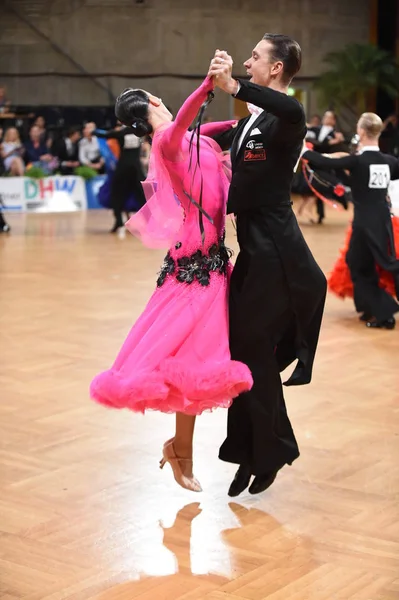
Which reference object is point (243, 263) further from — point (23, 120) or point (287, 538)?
point (23, 120)

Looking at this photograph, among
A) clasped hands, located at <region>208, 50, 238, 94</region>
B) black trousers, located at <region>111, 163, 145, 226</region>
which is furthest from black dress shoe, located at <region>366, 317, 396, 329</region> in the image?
black trousers, located at <region>111, 163, 145, 226</region>

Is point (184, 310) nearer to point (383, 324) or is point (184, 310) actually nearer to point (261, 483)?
point (261, 483)

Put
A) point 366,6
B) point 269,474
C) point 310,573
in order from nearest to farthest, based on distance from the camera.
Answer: point 310,573 → point 269,474 → point 366,6

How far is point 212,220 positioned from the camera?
11.6 feet

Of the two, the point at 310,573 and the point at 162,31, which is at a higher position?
the point at 162,31

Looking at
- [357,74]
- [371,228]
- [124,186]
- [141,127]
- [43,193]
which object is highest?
[141,127]

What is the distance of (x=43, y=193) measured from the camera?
1633cm

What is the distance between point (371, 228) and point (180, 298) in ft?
12.8

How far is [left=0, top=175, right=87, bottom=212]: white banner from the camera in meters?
16.1

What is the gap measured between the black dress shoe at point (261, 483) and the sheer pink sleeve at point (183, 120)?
47.9 inches

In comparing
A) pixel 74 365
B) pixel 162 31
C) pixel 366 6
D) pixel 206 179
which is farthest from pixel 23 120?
pixel 206 179

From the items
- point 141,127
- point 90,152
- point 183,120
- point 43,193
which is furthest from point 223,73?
point 90,152

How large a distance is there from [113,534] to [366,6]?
19.9m

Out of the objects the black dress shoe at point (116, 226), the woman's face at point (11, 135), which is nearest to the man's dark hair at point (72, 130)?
the woman's face at point (11, 135)
